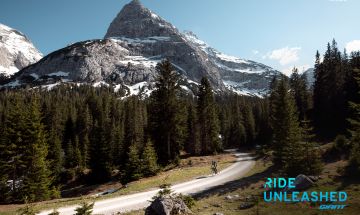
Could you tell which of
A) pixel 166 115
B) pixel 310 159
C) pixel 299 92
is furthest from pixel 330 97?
pixel 310 159

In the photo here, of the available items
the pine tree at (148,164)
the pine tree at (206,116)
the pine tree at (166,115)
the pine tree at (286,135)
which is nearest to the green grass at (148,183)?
the pine tree at (148,164)

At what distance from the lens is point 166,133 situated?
44.0 metres

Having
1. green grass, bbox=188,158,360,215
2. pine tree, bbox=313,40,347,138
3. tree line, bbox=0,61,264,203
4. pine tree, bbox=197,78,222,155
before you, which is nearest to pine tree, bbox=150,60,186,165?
tree line, bbox=0,61,264,203

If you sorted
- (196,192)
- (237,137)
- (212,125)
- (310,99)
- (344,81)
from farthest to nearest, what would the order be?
(237,137), (310,99), (344,81), (212,125), (196,192)

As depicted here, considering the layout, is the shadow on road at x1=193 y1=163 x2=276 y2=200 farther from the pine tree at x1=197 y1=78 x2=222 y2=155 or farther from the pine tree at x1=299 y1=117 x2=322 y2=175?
the pine tree at x1=197 y1=78 x2=222 y2=155

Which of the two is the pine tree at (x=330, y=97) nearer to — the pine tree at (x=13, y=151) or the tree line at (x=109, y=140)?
the tree line at (x=109, y=140)

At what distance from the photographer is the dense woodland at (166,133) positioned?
32250mm

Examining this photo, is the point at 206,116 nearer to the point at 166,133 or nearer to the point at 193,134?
the point at 193,134

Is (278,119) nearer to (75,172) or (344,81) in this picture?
(344,81)

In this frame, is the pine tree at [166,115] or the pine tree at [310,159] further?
the pine tree at [166,115]

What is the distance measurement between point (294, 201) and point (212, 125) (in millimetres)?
36973

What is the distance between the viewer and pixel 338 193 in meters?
20.3

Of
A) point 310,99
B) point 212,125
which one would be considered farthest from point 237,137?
point 212,125

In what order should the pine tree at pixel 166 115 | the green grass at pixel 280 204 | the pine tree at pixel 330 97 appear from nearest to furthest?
the green grass at pixel 280 204 → the pine tree at pixel 166 115 → the pine tree at pixel 330 97
